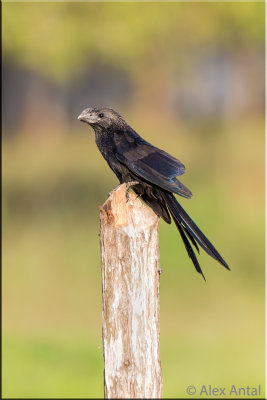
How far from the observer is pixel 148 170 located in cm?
436

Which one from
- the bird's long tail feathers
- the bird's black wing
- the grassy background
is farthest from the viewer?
the grassy background

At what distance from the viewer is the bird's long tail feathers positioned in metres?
3.85

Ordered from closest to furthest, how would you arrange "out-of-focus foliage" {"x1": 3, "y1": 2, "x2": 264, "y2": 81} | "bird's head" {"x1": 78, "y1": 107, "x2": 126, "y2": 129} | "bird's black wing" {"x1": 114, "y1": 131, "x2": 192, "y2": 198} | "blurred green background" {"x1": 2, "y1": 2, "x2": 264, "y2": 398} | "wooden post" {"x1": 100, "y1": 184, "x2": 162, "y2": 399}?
"wooden post" {"x1": 100, "y1": 184, "x2": 162, "y2": 399} < "bird's black wing" {"x1": 114, "y1": 131, "x2": 192, "y2": 198} < "bird's head" {"x1": 78, "y1": 107, "x2": 126, "y2": 129} < "blurred green background" {"x1": 2, "y1": 2, "x2": 264, "y2": 398} < "out-of-focus foliage" {"x1": 3, "y1": 2, "x2": 264, "y2": 81}

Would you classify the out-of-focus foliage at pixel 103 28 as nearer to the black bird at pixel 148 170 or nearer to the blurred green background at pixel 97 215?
the blurred green background at pixel 97 215

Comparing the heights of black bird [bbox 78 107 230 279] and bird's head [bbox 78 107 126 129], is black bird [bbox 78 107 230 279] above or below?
below

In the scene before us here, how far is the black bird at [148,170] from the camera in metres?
4.08

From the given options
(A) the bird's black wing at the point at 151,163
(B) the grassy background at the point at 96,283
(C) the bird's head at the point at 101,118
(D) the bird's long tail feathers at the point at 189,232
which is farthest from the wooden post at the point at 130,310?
(B) the grassy background at the point at 96,283

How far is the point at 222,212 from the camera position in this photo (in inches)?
546

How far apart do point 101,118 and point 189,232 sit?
1.46 meters

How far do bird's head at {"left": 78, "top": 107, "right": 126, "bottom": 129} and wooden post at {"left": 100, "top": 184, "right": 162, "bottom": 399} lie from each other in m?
1.63

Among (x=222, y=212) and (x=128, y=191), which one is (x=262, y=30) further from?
(x=128, y=191)

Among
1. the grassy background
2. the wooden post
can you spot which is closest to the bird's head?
the wooden post

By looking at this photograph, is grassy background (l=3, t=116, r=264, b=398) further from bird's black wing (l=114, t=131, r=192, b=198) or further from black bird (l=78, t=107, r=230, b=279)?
bird's black wing (l=114, t=131, r=192, b=198)

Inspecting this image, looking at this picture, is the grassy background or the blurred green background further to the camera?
the blurred green background
